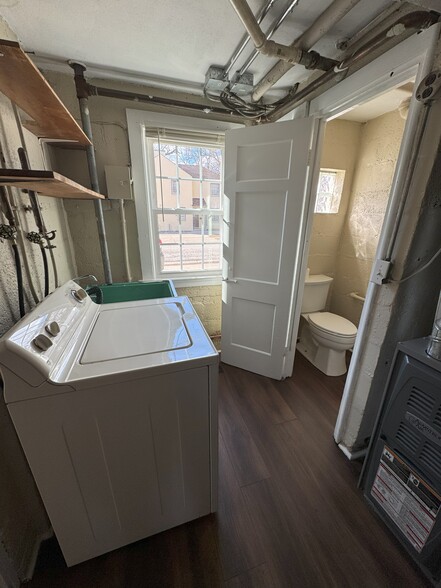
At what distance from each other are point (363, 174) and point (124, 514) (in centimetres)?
309

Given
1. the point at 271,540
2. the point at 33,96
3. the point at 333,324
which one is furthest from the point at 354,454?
the point at 33,96

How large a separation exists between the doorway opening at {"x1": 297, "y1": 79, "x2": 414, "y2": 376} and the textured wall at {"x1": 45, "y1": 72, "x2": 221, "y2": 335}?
180 cm

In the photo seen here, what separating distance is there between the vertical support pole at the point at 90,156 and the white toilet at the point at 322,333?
6.16ft

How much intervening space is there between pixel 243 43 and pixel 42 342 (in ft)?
5.75

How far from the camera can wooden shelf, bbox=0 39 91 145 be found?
649 mm

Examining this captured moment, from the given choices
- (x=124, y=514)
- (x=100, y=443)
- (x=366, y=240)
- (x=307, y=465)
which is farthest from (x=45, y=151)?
(x=366, y=240)

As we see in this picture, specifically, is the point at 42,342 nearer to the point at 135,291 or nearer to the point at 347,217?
the point at 135,291

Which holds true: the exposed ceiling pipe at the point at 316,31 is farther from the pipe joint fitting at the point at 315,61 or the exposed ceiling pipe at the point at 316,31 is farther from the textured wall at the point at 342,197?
the textured wall at the point at 342,197

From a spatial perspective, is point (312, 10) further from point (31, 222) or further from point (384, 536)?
point (384, 536)

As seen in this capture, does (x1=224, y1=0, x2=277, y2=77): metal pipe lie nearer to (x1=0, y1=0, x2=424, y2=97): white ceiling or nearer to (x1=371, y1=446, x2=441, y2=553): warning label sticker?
(x1=0, y1=0, x2=424, y2=97): white ceiling

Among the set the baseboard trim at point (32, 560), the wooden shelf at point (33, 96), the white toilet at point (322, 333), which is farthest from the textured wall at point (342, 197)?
the baseboard trim at point (32, 560)

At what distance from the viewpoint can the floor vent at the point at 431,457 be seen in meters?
0.88

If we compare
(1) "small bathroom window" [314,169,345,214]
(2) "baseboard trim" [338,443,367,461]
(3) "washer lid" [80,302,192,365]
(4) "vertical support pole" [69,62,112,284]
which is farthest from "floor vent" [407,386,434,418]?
(4) "vertical support pole" [69,62,112,284]

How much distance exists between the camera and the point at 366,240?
231 centimetres
